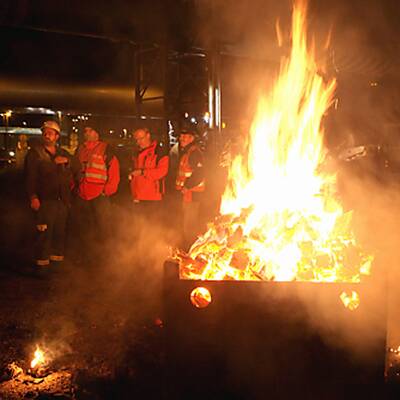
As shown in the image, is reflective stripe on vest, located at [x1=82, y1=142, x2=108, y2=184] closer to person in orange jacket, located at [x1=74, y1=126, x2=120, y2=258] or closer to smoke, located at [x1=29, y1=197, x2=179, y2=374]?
person in orange jacket, located at [x1=74, y1=126, x2=120, y2=258]

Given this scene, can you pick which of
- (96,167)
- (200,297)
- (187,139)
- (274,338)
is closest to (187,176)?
(187,139)

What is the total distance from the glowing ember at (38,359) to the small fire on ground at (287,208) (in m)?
1.52

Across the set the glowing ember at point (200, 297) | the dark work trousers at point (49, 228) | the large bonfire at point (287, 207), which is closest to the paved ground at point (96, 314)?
the dark work trousers at point (49, 228)

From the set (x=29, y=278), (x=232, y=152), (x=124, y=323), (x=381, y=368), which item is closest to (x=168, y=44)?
(x=232, y=152)

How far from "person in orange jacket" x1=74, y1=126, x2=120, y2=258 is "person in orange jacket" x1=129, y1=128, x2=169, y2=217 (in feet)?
1.58

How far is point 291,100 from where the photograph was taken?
4.62 meters

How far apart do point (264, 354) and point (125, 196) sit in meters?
9.56

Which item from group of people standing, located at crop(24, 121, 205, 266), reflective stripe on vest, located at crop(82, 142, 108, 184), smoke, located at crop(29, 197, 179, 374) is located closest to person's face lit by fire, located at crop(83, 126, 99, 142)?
group of people standing, located at crop(24, 121, 205, 266)

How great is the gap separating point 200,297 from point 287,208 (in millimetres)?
1388

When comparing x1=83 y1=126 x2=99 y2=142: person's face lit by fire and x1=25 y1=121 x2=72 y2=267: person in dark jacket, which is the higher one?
x1=83 y1=126 x2=99 y2=142: person's face lit by fire

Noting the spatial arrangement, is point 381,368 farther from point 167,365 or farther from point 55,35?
point 55,35

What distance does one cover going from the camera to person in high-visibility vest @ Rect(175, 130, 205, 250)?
7138 millimetres

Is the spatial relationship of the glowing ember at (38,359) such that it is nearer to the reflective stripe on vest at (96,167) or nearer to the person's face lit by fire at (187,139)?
the reflective stripe on vest at (96,167)

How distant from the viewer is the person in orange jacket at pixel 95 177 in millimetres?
6664
